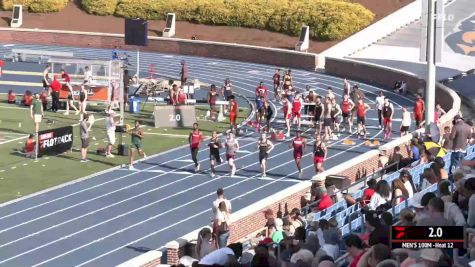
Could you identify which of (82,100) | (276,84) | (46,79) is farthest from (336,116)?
(46,79)

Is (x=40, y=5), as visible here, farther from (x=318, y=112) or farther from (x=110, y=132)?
(x=110, y=132)

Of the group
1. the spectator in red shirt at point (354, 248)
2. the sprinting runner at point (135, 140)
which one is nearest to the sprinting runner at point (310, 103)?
the sprinting runner at point (135, 140)

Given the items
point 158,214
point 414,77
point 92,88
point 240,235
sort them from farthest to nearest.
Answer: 1. point 414,77
2. point 92,88
3. point 158,214
4. point 240,235

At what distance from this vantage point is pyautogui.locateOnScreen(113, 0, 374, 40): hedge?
192 feet

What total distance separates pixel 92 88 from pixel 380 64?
610 inches

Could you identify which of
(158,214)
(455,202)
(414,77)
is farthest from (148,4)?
(455,202)

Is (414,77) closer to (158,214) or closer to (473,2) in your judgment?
(473,2)

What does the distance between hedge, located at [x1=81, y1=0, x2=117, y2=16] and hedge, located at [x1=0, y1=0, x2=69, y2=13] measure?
1.43 metres

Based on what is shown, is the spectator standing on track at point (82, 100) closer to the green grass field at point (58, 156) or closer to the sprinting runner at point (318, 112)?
the green grass field at point (58, 156)

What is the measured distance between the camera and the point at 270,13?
200 ft

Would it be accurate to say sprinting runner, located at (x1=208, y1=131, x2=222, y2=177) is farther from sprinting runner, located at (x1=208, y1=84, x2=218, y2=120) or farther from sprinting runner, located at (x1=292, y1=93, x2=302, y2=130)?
sprinting runner, located at (x1=208, y1=84, x2=218, y2=120)

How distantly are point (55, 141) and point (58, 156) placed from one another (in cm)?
44

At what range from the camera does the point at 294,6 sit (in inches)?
2402

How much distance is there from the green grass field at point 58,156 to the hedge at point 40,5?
68.0 ft
